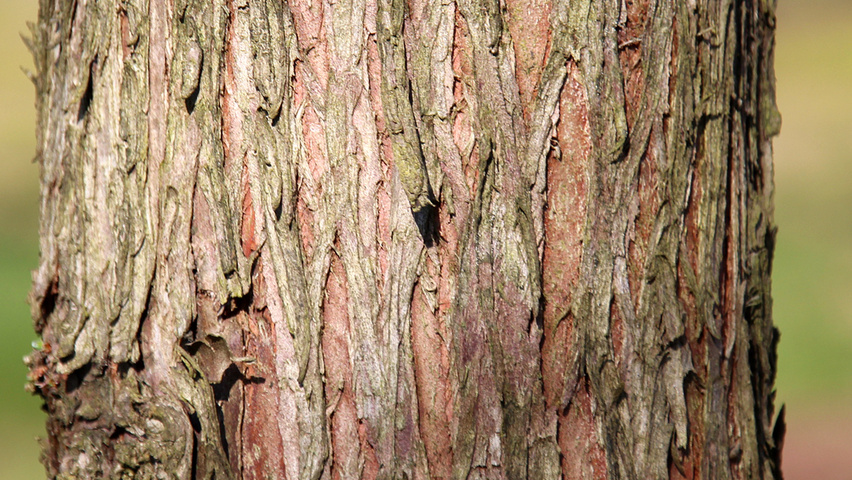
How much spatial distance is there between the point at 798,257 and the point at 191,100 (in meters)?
9.49

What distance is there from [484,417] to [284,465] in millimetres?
471

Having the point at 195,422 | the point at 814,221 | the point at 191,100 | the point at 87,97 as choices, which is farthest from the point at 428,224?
the point at 814,221

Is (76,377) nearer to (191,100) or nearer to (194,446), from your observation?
(194,446)

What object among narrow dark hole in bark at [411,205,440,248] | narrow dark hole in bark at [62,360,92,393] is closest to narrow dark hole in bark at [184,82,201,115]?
narrow dark hole in bark at [411,205,440,248]

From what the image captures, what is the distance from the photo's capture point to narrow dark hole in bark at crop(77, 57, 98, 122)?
1.62 metres

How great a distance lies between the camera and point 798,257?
364 inches

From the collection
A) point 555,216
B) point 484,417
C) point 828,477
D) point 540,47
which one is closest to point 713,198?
point 555,216

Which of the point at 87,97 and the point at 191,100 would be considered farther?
the point at 87,97

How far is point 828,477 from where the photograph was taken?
561 centimetres

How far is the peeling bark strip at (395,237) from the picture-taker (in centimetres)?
150

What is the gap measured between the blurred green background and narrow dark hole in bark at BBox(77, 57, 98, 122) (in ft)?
13.0

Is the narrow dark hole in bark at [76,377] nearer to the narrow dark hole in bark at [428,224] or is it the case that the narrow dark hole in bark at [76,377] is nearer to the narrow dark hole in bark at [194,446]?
the narrow dark hole in bark at [194,446]

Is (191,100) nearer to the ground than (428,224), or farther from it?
farther from it

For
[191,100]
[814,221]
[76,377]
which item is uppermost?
[814,221]
